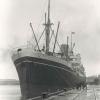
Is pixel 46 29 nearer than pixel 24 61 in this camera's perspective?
No

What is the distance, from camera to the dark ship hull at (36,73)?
4856 centimetres

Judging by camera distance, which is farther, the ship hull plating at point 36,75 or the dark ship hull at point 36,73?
the dark ship hull at point 36,73

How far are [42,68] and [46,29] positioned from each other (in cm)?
1178

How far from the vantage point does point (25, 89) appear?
158 feet

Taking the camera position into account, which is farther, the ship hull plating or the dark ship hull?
the dark ship hull

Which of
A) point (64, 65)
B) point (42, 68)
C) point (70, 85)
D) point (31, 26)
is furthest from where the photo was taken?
point (70, 85)

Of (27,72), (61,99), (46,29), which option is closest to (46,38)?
(46,29)

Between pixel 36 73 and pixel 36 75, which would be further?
pixel 36 73

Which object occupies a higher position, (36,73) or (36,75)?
(36,73)

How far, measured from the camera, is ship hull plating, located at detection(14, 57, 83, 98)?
4844 centimetres

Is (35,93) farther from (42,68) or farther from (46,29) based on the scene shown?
(46,29)

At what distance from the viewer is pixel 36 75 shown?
50500 mm

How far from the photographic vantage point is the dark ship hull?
48.6 metres

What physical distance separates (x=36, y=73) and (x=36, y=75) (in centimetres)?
33
